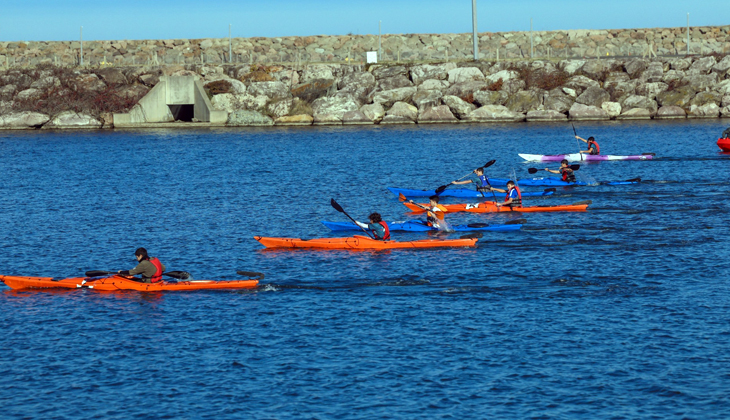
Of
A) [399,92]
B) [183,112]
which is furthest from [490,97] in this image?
[183,112]

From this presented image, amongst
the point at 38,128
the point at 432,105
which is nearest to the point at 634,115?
the point at 432,105

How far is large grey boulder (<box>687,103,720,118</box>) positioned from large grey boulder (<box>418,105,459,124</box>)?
23642 millimetres

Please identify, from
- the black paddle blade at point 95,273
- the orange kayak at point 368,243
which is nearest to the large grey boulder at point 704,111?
the orange kayak at point 368,243

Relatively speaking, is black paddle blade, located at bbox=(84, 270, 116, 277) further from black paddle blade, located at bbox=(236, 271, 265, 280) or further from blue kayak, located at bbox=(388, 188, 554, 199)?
blue kayak, located at bbox=(388, 188, 554, 199)

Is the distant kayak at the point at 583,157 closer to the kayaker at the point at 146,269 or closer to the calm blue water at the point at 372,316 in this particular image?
the calm blue water at the point at 372,316

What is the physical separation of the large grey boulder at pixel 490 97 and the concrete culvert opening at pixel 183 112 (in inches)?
1273

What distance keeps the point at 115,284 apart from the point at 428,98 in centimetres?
6820

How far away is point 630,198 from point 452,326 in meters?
22.4

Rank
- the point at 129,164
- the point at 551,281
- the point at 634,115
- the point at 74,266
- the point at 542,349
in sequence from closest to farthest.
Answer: the point at 542,349, the point at 551,281, the point at 74,266, the point at 129,164, the point at 634,115

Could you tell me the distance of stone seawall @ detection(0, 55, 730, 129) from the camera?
89.9 meters

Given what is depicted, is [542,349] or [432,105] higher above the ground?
[432,105]

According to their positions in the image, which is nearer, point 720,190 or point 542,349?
point 542,349

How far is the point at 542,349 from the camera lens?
20.9 meters

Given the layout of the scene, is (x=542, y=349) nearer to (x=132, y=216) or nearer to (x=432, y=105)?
(x=132, y=216)
